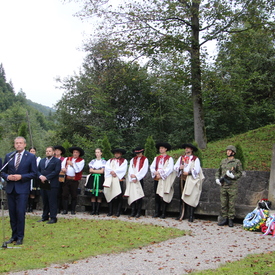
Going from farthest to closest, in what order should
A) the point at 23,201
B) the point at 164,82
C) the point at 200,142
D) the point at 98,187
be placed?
the point at 164,82 < the point at 200,142 < the point at 98,187 < the point at 23,201

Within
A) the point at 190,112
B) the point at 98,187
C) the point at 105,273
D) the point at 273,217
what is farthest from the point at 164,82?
the point at 105,273

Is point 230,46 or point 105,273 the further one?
point 230,46

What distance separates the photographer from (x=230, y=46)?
57.2 feet

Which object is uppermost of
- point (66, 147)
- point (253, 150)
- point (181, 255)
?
point (253, 150)

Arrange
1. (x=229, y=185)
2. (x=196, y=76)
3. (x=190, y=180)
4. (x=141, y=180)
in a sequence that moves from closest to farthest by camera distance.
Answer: (x=229, y=185)
(x=190, y=180)
(x=141, y=180)
(x=196, y=76)

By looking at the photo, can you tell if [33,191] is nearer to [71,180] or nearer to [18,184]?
[71,180]

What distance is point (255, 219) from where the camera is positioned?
8.25 m

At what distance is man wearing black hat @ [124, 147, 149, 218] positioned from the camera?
10305 millimetres

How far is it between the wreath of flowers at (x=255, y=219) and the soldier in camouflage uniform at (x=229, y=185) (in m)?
0.49

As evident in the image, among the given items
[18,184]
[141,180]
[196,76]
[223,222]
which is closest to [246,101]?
[196,76]

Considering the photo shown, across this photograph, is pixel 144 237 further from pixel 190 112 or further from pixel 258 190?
pixel 190 112

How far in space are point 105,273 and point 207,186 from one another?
227 inches

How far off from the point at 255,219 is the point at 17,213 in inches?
204

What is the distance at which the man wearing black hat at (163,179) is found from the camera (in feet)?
32.9
